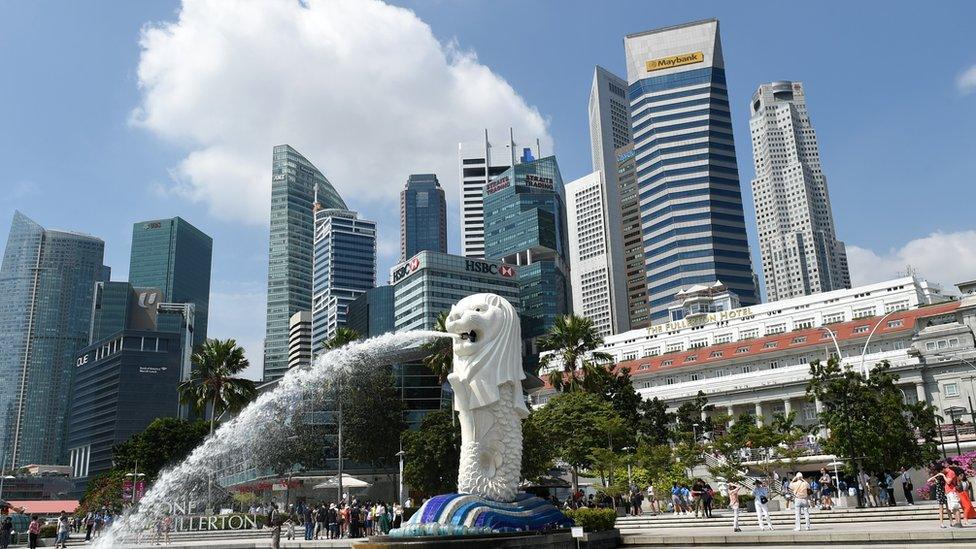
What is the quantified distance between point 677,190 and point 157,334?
377ft

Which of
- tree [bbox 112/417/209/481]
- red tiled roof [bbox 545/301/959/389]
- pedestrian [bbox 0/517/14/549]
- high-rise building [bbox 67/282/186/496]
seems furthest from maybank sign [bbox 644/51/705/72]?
pedestrian [bbox 0/517/14/549]

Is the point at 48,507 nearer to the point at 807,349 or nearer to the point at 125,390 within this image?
the point at 125,390

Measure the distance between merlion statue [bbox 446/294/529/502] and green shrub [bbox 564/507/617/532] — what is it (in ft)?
7.84

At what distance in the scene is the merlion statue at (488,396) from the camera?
75.0 ft

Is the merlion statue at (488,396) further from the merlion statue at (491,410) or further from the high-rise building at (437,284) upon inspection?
the high-rise building at (437,284)

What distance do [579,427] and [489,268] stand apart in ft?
266

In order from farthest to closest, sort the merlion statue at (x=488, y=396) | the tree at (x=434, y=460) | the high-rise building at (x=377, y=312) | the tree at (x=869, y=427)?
the high-rise building at (x=377, y=312) < the tree at (x=434, y=460) < the tree at (x=869, y=427) < the merlion statue at (x=488, y=396)

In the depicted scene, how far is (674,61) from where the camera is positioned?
172m

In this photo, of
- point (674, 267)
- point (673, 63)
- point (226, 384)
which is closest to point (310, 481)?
point (226, 384)

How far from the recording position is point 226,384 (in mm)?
53625

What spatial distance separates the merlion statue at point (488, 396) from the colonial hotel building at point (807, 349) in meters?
31.7

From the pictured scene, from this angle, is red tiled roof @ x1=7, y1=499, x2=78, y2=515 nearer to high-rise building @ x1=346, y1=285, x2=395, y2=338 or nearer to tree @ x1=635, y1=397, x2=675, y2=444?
tree @ x1=635, y1=397, x2=675, y2=444

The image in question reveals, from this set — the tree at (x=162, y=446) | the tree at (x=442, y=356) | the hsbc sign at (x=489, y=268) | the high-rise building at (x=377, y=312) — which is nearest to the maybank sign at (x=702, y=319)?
the hsbc sign at (x=489, y=268)

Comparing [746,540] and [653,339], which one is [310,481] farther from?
[653,339]
